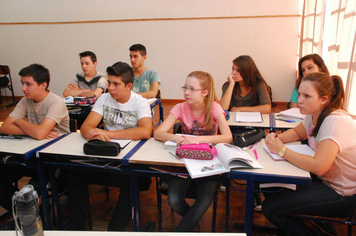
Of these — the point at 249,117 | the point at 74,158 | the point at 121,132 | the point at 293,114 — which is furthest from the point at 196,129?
the point at 293,114

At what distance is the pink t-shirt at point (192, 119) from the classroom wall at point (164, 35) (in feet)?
13.5

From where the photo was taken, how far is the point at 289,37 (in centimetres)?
563

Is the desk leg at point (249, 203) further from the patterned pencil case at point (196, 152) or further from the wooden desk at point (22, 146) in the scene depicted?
the wooden desk at point (22, 146)

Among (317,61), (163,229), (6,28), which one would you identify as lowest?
(163,229)

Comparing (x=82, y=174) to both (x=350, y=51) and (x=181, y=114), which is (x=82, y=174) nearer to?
(x=181, y=114)

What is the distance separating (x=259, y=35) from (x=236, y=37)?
0.45 m

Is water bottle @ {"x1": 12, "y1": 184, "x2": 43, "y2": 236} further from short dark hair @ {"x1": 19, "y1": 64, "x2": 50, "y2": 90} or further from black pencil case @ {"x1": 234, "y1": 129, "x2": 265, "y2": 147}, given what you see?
short dark hair @ {"x1": 19, "y1": 64, "x2": 50, "y2": 90}

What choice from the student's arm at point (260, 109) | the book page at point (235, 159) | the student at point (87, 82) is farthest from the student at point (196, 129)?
the student at point (87, 82)

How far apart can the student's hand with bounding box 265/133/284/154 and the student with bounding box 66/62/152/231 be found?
0.82m

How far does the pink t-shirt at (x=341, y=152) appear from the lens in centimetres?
149

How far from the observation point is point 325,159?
1.47m

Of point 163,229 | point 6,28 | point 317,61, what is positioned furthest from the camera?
point 6,28

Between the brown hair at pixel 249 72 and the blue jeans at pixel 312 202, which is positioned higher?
the brown hair at pixel 249 72

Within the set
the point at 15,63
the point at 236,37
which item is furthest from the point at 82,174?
the point at 15,63
